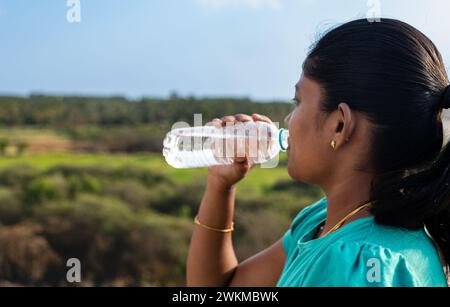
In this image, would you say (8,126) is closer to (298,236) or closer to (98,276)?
(98,276)

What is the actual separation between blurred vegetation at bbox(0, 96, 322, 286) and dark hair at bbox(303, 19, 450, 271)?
506cm

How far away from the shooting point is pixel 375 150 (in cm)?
137

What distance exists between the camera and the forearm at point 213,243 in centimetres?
183

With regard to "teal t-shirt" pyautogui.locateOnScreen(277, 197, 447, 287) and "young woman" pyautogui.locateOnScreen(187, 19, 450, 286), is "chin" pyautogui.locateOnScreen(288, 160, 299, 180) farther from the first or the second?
"teal t-shirt" pyautogui.locateOnScreen(277, 197, 447, 287)

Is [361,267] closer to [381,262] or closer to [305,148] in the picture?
[381,262]

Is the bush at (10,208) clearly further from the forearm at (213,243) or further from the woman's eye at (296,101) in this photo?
the woman's eye at (296,101)

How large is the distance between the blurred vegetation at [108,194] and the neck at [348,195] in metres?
5.02

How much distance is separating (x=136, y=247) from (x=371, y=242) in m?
8.24

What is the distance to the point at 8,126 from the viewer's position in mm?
13188

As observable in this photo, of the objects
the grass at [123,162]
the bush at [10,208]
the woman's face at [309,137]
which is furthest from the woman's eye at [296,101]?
the grass at [123,162]

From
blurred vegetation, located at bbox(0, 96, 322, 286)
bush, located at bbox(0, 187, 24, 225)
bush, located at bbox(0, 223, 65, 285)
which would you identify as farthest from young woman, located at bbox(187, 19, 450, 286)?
bush, located at bbox(0, 187, 24, 225)

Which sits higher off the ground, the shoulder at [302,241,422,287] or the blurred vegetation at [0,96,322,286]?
the shoulder at [302,241,422,287]

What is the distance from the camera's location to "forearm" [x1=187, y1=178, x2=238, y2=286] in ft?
6.00
